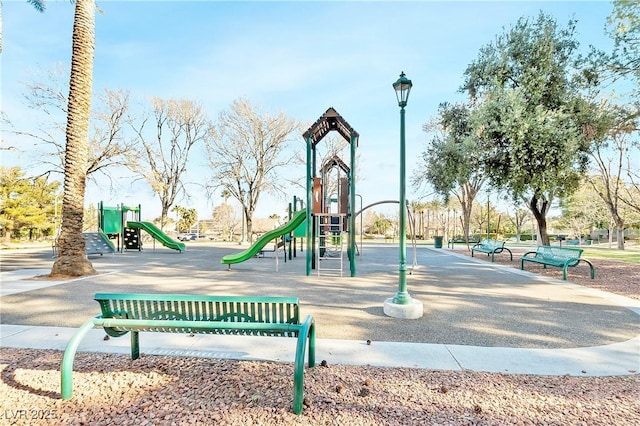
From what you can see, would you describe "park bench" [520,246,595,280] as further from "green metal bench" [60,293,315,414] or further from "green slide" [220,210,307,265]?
"green metal bench" [60,293,315,414]

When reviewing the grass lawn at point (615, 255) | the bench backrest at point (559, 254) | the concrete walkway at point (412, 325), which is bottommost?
the grass lawn at point (615, 255)

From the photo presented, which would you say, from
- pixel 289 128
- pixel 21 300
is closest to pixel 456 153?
pixel 21 300

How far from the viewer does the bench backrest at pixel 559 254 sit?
998 cm

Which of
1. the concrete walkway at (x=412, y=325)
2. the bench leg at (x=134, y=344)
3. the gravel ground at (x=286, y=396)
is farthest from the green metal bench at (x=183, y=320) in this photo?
the concrete walkway at (x=412, y=325)

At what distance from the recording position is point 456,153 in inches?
549

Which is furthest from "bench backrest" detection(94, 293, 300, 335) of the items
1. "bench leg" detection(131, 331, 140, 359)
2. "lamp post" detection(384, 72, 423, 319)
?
"lamp post" detection(384, 72, 423, 319)

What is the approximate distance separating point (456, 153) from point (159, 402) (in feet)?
45.4

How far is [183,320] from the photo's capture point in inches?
126

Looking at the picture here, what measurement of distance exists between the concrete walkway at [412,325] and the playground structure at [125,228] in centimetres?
1062

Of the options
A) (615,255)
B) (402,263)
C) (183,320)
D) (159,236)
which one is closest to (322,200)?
(402,263)

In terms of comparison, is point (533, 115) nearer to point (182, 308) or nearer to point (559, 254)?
point (559, 254)

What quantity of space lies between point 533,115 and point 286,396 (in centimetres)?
1232

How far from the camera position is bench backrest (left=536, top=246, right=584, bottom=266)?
998 centimetres

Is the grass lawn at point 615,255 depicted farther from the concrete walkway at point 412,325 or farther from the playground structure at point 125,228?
the playground structure at point 125,228
